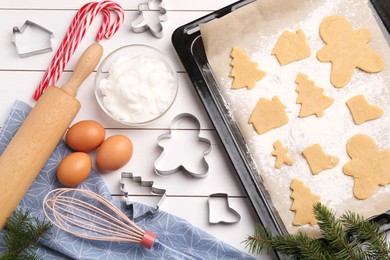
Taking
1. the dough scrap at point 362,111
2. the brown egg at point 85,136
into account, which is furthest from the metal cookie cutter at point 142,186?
the dough scrap at point 362,111

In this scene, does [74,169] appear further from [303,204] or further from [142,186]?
[303,204]

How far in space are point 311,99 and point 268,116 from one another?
0.42 feet

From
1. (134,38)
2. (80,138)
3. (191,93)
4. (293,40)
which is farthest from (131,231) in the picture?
(293,40)

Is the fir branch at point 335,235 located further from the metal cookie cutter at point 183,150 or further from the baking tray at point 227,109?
the metal cookie cutter at point 183,150

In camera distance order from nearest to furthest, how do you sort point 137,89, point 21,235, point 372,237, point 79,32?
point 372,237, point 21,235, point 137,89, point 79,32

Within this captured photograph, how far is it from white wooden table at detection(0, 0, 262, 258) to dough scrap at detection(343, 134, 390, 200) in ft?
0.96

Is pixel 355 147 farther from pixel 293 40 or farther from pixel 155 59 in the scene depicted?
pixel 155 59

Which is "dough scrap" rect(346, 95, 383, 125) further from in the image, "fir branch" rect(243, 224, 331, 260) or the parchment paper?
"fir branch" rect(243, 224, 331, 260)

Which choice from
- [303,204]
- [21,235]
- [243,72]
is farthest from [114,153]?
[303,204]

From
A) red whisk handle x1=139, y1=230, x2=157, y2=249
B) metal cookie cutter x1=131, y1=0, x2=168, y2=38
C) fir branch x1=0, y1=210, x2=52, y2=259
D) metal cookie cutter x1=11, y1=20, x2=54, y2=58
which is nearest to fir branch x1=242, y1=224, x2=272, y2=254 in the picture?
red whisk handle x1=139, y1=230, x2=157, y2=249

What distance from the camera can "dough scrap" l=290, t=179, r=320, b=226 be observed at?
1518mm

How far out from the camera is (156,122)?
1623 mm

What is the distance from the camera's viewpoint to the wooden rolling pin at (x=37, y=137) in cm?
146

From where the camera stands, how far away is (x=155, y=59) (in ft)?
5.26
